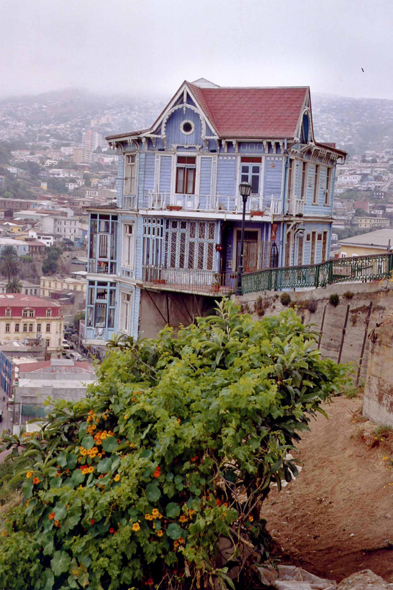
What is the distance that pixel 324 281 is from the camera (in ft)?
67.3

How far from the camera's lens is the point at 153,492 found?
874cm

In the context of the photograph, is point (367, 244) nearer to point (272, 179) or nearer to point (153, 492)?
point (272, 179)

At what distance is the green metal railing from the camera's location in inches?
749

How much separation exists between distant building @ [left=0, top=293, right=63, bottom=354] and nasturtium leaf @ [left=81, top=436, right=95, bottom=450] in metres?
100

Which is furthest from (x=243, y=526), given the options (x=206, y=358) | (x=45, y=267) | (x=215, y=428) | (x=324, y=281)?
(x=45, y=267)

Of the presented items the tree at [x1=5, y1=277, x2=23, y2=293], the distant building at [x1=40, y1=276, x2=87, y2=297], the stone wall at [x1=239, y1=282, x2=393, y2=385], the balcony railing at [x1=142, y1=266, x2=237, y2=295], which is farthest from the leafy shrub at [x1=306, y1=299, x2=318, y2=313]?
the distant building at [x1=40, y1=276, x2=87, y2=297]

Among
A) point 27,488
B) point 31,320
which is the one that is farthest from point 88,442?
point 31,320

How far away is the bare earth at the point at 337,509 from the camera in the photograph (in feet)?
35.1

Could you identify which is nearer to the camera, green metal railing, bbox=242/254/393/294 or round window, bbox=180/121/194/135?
green metal railing, bbox=242/254/393/294

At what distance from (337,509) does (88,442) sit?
16.4 feet

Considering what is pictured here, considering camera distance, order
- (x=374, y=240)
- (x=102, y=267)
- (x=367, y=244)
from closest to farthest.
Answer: (x=102, y=267), (x=367, y=244), (x=374, y=240)

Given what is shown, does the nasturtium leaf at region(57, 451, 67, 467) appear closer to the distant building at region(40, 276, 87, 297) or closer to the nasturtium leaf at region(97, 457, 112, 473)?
the nasturtium leaf at region(97, 457, 112, 473)

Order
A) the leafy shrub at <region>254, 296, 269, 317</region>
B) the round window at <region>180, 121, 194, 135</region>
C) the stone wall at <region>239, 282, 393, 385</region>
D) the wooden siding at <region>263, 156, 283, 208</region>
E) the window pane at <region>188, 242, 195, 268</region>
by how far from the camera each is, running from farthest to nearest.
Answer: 1. the window pane at <region>188, 242, 195, 268</region>
2. the round window at <region>180, 121, 194, 135</region>
3. the wooden siding at <region>263, 156, 283, 208</region>
4. the leafy shrub at <region>254, 296, 269, 317</region>
5. the stone wall at <region>239, 282, 393, 385</region>

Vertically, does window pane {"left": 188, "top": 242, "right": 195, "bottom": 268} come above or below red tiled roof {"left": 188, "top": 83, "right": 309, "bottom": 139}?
below
